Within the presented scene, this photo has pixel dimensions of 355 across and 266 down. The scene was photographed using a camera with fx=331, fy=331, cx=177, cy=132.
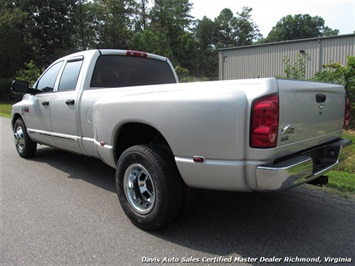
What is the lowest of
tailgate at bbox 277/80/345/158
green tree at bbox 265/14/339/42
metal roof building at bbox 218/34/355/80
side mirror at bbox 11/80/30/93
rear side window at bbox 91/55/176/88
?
tailgate at bbox 277/80/345/158

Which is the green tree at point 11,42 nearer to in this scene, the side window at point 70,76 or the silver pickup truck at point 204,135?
the side window at point 70,76

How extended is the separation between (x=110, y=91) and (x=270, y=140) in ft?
6.91

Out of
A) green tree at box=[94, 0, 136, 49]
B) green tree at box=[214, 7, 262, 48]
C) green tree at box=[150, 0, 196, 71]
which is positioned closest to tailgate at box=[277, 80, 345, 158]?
green tree at box=[94, 0, 136, 49]

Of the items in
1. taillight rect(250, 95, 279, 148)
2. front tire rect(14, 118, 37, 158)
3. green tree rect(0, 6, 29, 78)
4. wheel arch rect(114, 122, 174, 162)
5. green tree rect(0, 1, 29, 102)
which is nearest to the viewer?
taillight rect(250, 95, 279, 148)

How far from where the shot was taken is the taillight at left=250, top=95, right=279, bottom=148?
101 inches

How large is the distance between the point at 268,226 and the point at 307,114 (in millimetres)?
1243

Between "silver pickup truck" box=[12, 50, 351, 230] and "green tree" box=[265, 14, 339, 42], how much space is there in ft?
325

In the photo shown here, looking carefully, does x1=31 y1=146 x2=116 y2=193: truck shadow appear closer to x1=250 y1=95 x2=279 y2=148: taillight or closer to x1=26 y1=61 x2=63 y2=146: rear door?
x1=26 y1=61 x2=63 y2=146: rear door

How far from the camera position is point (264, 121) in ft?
8.50

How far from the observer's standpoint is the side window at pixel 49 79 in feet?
18.0

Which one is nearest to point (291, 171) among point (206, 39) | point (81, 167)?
point (81, 167)

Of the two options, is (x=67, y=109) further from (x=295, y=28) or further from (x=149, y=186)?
(x=295, y=28)

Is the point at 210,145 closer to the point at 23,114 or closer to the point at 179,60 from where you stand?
the point at 23,114

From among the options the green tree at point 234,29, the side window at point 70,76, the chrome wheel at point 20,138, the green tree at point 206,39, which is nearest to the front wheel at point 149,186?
the side window at point 70,76
